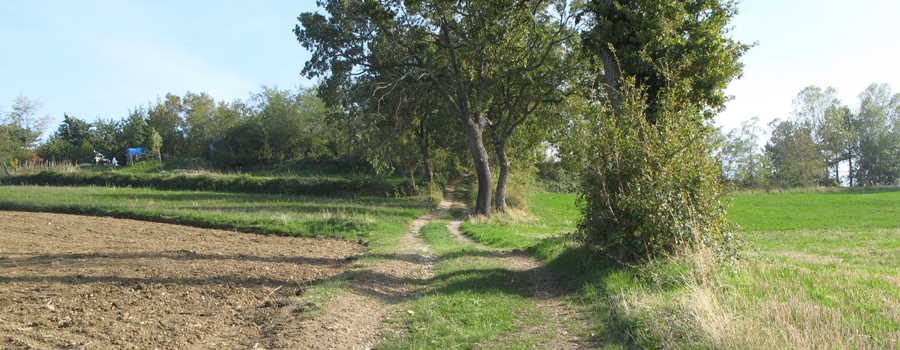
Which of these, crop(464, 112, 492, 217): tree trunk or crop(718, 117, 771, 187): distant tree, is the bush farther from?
crop(718, 117, 771, 187): distant tree

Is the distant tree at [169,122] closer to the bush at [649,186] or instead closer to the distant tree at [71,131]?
the distant tree at [71,131]

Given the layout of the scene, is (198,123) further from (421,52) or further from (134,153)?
(421,52)

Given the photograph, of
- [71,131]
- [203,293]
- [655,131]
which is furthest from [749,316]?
[71,131]

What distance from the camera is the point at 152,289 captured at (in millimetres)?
6906

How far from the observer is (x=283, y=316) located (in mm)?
6219

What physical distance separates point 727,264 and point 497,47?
38.3 feet

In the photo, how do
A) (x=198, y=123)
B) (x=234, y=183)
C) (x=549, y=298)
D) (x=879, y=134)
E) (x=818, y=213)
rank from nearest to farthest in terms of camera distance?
(x=549, y=298), (x=818, y=213), (x=234, y=183), (x=879, y=134), (x=198, y=123)

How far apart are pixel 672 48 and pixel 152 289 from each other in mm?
9527

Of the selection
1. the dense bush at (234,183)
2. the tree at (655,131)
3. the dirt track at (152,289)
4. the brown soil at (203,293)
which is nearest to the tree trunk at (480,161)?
the brown soil at (203,293)

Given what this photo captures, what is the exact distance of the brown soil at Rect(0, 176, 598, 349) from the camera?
208 inches

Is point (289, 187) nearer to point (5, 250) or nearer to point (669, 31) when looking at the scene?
point (5, 250)

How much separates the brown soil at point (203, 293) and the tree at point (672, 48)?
4.22 m

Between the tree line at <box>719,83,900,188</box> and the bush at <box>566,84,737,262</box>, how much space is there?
62.2 metres

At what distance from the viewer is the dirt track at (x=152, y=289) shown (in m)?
5.20
